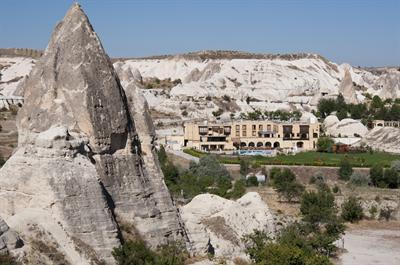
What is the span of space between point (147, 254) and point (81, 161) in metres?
2.52

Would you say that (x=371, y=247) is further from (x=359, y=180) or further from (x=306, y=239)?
(x=359, y=180)

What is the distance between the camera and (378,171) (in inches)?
2063

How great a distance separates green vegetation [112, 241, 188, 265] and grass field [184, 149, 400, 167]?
4198 centimetres

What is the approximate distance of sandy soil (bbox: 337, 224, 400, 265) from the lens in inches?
1246

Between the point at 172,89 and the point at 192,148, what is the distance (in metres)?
42.6

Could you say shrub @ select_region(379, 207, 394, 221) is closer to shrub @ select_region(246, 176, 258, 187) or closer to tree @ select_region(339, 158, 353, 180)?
shrub @ select_region(246, 176, 258, 187)

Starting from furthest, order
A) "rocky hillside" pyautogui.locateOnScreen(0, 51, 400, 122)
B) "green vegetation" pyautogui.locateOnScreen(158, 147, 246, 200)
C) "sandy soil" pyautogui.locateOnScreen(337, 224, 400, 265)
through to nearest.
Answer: "rocky hillside" pyautogui.locateOnScreen(0, 51, 400, 122) < "green vegetation" pyautogui.locateOnScreen(158, 147, 246, 200) < "sandy soil" pyautogui.locateOnScreen(337, 224, 400, 265)

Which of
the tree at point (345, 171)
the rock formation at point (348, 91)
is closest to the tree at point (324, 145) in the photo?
the tree at point (345, 171)

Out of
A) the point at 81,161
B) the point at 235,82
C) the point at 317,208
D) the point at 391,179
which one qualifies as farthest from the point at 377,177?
the point at 235,82

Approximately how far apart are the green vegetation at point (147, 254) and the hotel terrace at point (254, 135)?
55723 millimetres

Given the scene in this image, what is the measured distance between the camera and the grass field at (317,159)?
5988 centimetres

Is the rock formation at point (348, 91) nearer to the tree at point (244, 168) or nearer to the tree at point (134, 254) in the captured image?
the tree at point (244, 168)

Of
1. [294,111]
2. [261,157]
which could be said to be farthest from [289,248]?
[294,111]

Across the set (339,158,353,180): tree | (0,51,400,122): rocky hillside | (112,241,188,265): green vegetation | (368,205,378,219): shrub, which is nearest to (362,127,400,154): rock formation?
(339,158,353,180): tree
